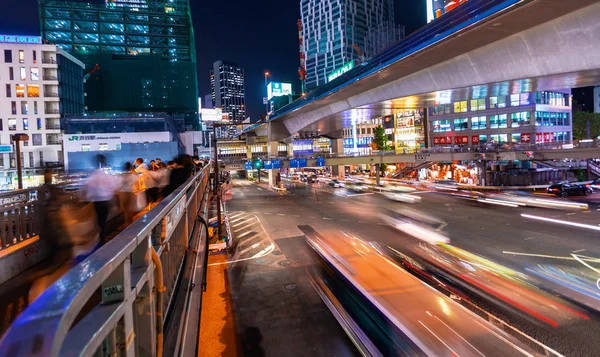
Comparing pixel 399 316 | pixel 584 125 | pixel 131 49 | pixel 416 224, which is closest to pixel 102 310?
pixel 399 316

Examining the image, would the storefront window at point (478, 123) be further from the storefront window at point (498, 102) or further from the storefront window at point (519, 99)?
the storefront window at point (519, 99)

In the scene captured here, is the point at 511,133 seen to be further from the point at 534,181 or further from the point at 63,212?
the point at 63,212

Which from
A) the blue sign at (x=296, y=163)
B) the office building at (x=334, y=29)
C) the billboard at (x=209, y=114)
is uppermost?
the office building at (x=334, y=29)

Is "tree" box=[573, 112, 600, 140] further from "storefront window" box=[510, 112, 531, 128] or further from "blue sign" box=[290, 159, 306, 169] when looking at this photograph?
"blue sign" box=[290, 159, 306, 169]

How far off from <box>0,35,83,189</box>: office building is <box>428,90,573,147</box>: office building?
5889 centimetres

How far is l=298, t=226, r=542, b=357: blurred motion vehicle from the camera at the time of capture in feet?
27.0

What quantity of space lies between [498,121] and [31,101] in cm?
7319

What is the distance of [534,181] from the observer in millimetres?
47312

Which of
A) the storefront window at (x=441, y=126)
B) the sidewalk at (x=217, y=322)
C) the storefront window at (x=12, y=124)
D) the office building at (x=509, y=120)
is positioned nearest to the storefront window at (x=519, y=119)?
the office building at (x=509, y=120)

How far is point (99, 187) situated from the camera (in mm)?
6562

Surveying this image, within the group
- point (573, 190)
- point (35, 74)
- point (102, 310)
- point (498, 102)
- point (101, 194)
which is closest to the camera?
point (102, 310)

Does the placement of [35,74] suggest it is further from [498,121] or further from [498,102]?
[498,121]

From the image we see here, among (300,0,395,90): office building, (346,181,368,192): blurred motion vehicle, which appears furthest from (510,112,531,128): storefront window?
(300,0,395,90): office building

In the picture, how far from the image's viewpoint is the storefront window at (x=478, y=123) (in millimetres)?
60656
